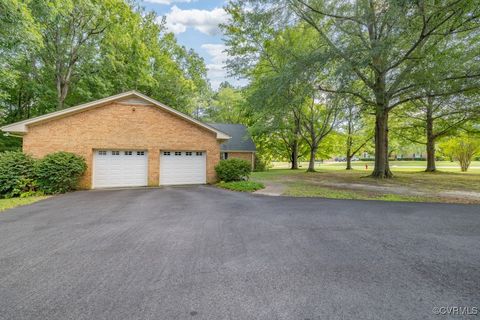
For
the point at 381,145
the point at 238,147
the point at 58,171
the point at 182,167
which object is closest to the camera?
the point at 58,171

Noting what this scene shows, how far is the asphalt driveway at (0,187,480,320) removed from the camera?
226 cm

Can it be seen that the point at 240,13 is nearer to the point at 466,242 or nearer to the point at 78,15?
the point at 78,15

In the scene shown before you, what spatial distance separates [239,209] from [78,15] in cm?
1985

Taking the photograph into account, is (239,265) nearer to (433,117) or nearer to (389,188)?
(389,188)

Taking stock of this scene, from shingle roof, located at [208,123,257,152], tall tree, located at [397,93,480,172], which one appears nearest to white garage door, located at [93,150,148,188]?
shingle roof, located at [208,123,257,152]

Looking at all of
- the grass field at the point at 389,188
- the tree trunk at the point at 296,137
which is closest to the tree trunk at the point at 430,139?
the grass field at the point at 389,188

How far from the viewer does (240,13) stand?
56.1 feet

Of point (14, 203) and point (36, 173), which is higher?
point (36, 173)

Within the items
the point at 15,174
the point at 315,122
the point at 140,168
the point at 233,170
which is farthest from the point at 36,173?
the point at 315,122

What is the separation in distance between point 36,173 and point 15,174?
65 centimetres

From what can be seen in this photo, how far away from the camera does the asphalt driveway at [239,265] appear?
226 centimetres

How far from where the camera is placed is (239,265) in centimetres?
316

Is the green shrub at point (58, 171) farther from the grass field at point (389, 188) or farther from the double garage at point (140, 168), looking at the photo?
the grass field at point (389, 188)

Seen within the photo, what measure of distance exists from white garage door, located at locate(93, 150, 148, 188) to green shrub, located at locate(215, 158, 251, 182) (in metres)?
4.29
